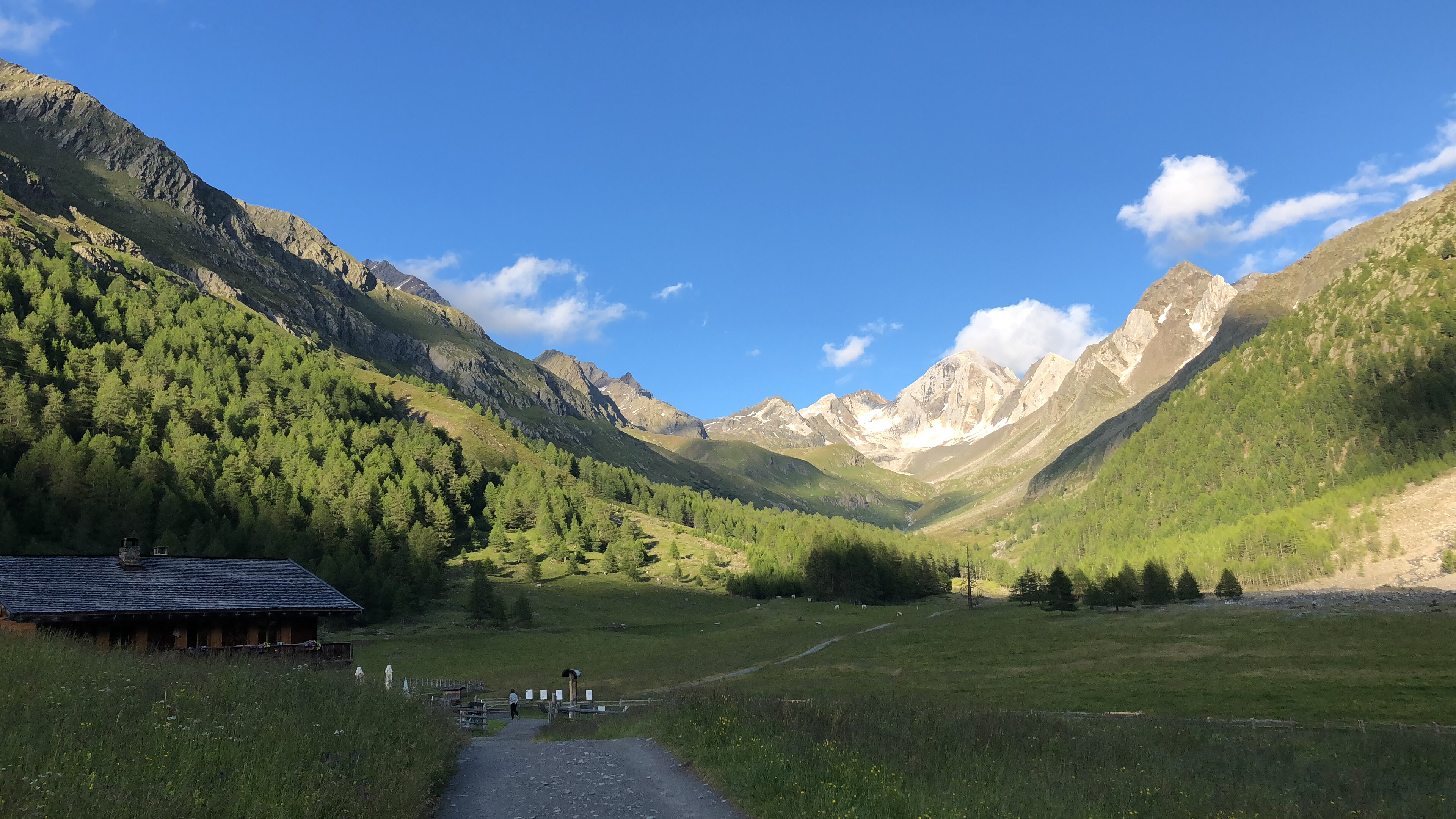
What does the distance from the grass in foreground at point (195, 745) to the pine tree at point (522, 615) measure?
91.1 metres

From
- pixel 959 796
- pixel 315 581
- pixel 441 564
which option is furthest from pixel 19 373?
pixel 959 796

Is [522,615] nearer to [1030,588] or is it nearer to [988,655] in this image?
[988,655]

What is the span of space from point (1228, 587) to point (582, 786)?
6119 inches

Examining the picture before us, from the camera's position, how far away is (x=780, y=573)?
168750mm

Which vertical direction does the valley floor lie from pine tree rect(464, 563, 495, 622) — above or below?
below

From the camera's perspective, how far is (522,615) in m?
110

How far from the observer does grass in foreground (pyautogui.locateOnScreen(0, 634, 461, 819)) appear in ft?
33.7

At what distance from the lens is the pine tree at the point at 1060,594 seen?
129500 millimetres

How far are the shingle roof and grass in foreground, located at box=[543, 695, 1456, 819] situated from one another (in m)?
23.0

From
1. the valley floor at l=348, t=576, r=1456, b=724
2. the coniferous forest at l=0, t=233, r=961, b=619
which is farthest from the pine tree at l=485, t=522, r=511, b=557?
the valley floor at l=348, t=576, r=1456, b=724

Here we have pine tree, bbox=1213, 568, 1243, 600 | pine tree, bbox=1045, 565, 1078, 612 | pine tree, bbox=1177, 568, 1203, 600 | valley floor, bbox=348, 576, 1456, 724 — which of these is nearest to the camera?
valley floor, bbox=348, 576, 1456, 724

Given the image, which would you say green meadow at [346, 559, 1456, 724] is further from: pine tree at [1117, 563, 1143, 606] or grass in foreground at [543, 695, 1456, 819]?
grass in foreground at [543, 695, 1456, 819]

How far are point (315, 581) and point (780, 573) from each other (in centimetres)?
13002

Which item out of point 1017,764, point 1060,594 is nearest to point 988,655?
point 1060,594
